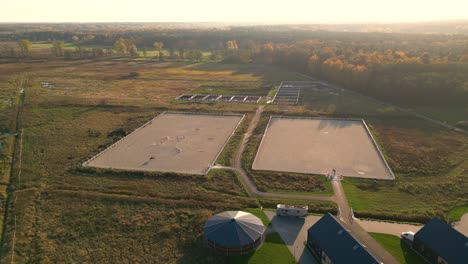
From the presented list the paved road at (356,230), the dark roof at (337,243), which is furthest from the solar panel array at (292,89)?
the dark roof at (337,243)

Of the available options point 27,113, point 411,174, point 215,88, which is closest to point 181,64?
point 215,88

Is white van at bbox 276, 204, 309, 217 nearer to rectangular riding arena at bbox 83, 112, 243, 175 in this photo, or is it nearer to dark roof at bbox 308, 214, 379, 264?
dark roof at bbox 308, 214, 379, 264

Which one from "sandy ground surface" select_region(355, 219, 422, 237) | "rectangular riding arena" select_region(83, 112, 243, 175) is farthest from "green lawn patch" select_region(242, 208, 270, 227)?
"rectangular riding arena" select_region(83, 112, 243, 175)

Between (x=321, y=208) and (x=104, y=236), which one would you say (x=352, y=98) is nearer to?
(x=321, y=208)

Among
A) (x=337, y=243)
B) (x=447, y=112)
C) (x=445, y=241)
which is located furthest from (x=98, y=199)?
(x=447, y=112)

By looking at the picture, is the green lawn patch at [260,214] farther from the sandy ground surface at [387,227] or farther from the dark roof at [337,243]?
the sandy ground surface at [387,227]

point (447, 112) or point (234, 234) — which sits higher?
point (447, 112)

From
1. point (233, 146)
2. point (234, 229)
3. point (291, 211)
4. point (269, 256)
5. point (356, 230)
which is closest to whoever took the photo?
point (269, 256)

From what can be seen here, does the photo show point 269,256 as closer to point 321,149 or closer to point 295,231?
point 295,231
